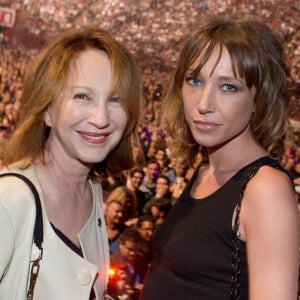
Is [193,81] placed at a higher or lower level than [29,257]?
higher

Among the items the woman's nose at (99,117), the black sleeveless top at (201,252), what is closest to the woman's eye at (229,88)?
the black sleeveless top at (201,252)

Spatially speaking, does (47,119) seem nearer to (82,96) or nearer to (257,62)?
(82,96)

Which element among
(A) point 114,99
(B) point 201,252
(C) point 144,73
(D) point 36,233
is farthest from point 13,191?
(C) point 144,73

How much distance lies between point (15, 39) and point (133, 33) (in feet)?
8.35

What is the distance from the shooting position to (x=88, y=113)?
1408 millimetres

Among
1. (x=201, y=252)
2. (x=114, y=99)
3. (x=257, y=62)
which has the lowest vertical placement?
(x=201, y=252)

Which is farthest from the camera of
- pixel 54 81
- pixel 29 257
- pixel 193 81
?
pixel 193 81

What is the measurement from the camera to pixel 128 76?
4.87 ft

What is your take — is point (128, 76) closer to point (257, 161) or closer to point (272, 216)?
point (257, 161)

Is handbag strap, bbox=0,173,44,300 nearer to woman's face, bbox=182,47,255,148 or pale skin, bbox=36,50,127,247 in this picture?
pale skin, bbox=36,50,127,247

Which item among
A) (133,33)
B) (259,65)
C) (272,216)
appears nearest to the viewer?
(272,216)

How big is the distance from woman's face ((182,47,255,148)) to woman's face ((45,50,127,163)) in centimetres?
22

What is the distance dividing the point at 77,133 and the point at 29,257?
15.0 inches

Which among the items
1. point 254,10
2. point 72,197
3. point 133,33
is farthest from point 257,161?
point 133,33
